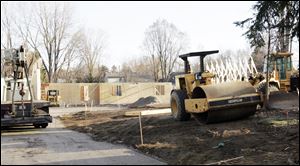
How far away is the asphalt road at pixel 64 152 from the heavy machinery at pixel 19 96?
151cm

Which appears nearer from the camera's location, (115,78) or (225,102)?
(225,102)

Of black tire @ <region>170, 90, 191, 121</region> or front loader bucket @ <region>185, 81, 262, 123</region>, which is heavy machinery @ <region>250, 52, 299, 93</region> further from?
front loader bucket @ <region>185, 81, 262, 123</region>

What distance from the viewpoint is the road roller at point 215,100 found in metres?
15.2

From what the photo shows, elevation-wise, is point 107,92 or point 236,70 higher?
point 236,70

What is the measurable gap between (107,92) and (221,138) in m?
47.0

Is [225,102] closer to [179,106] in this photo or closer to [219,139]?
[179,106]

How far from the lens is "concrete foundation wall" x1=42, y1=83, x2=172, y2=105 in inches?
2272

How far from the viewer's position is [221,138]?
1243 centimetres

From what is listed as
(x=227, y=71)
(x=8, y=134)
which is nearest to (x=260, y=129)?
(x=8, y=134)

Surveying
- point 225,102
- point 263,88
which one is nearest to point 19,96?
point 225,102

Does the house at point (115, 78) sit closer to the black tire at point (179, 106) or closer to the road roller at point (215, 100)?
the black tire at point (179, 106)

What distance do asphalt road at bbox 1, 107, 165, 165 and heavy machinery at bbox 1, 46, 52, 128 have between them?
1.51m

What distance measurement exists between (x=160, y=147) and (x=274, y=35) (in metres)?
4.57

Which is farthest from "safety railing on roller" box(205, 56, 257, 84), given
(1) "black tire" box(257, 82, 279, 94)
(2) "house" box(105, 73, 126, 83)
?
(2) "house" box(105, 73, 126, 83)
